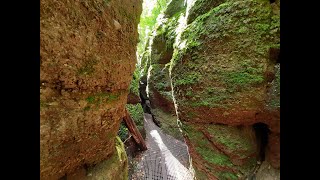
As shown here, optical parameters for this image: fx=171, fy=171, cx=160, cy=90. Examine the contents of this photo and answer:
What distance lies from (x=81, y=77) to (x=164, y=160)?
23.8 feet

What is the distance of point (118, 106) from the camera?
3.45 meters

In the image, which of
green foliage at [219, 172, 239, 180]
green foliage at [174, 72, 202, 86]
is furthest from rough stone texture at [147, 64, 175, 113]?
green foliage at [219, 172, 239, 180]

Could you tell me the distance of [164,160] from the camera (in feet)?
27.8

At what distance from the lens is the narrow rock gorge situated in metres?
2.02

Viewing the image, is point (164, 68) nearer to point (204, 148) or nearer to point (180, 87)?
point (180, 87)

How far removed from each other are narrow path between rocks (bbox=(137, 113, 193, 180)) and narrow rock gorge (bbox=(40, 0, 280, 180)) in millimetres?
75

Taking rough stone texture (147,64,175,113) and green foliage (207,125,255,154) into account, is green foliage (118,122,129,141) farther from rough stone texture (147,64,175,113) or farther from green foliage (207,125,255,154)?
green foliage (207,125,255,154)

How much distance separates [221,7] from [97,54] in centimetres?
387

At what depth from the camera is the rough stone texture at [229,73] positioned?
12.7 ft

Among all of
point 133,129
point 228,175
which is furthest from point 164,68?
point 228,175

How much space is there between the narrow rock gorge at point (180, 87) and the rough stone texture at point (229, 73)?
2 cm

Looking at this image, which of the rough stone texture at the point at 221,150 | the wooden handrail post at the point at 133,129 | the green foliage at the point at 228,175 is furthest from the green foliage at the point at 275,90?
the wooden handrail post at the point at 133,129

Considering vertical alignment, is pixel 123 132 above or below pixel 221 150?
below

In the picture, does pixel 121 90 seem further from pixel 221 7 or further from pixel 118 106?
pixel 221 7
